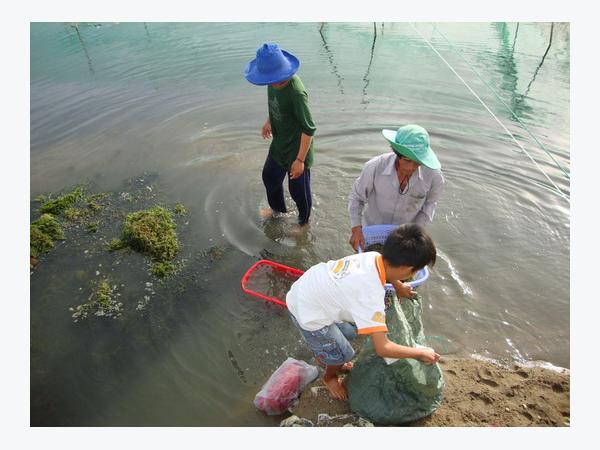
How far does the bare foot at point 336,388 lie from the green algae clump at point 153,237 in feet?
6.68

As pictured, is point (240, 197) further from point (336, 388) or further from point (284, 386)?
point (336, 388)

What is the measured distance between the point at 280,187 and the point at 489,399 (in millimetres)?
2789

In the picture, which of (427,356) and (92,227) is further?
(92,227)

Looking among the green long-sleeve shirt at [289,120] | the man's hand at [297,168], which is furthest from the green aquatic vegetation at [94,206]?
the man's hand at [297,168]

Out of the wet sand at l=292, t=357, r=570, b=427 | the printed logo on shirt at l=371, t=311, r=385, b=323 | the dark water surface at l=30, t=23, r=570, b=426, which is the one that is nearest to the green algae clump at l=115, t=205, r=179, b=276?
the dark water surface at l=30, t=23, r=570, b=426

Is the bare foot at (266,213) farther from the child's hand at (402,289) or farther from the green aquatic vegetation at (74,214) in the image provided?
the child's hand at (402,289)

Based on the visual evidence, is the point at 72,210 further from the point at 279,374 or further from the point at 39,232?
the point at 279,374

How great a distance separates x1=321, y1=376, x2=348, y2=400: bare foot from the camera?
265 centimetres

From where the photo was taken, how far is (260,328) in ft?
10.8

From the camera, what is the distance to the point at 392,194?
112 inches

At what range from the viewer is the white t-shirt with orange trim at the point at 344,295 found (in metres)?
2.03

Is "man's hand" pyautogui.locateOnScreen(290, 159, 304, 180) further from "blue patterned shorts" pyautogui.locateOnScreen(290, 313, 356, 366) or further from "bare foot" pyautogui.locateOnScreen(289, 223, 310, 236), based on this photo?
"blue patterned shorts" pyautogui.locateOnScreen(290, 313, 356, 366)

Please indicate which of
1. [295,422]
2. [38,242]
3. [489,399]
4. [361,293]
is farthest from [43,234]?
[489,399]

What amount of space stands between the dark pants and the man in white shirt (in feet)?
3.25
